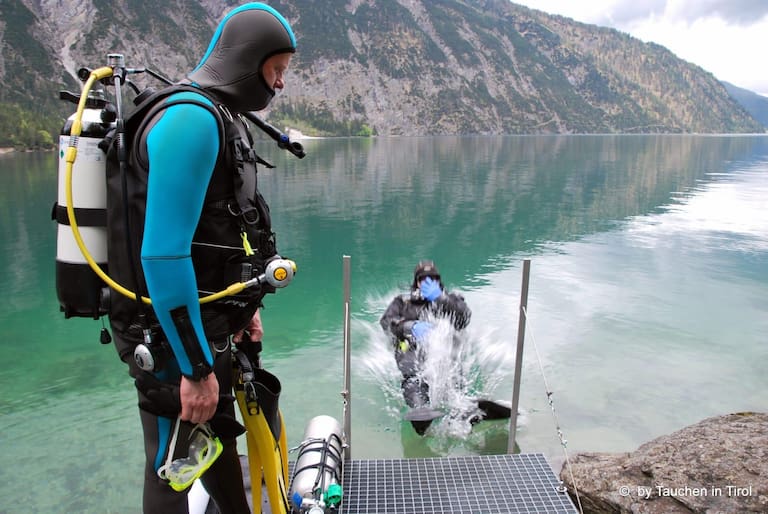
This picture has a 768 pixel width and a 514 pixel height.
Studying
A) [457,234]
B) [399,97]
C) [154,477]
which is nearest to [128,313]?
[154,477]

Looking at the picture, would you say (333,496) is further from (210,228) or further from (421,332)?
(421,332)

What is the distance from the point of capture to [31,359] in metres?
8.12

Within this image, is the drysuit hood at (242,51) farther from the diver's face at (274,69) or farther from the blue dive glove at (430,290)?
the blue dive glove at (430,290)

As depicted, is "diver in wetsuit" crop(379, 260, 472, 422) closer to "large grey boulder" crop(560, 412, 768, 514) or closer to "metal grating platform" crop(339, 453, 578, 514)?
"metal grating platform" crop(339, 453, 578, 514)

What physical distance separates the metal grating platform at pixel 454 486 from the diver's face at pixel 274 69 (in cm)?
285

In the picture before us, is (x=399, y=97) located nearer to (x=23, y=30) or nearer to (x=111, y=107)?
(x=23, y=30)

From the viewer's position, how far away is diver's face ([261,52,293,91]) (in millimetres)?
2314

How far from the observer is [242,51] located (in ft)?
7.34

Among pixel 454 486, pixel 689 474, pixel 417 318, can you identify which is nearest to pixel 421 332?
pixel 417 318

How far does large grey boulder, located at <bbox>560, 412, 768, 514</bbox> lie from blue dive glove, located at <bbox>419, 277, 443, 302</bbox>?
3.25 metres

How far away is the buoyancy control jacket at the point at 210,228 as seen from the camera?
6.73 feet

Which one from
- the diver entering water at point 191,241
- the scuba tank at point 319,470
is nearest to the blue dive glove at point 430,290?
the scuba tank at point 319,470

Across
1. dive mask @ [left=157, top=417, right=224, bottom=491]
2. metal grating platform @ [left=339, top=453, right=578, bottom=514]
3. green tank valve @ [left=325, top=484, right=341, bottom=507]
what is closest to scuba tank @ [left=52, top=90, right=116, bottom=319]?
dive mask @ [left=157, top=417, right=224, bottom=491]

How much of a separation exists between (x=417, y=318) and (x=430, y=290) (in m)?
0.41
